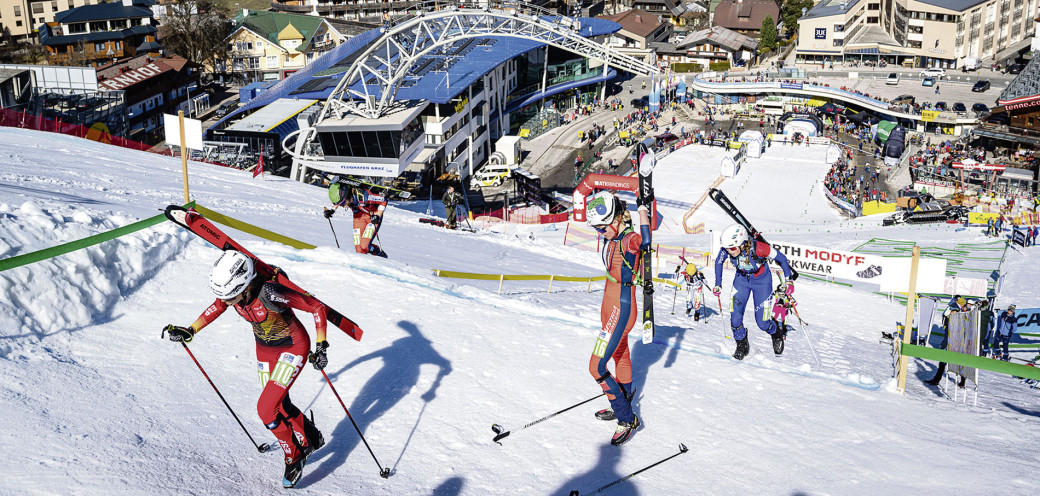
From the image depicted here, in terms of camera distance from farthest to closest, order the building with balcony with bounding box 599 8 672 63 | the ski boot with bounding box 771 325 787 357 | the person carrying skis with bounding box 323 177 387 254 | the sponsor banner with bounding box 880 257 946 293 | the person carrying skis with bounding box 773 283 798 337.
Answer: the building with balcony with bounding box 599 8 672 63
the sponsor banner with bounding box 880 257 946 293
the person carrying skis with bounding box 323 177 387 254
the ski boot with bounding box 771 325 787 357
the person carrying skis with bounding box 773 283 798 337

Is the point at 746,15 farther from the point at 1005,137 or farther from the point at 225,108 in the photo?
the point at 225,108

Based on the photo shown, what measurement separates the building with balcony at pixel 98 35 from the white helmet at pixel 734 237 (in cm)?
7767

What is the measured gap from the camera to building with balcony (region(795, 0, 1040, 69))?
82.6m

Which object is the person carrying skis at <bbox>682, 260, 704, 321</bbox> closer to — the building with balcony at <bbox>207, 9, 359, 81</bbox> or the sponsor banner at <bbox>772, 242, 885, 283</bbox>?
the sponsor banner at <bbox>772, 242, 885, 283</bbox>

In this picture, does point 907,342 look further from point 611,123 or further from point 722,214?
point 611,123

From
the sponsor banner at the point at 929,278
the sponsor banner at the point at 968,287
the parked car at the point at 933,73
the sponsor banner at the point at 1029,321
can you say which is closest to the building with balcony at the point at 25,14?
the parked car at the point at 933,73

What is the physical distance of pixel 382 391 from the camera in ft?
25.5

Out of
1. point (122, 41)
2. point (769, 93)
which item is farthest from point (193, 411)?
point (122, 41)

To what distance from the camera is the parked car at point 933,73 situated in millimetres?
75450

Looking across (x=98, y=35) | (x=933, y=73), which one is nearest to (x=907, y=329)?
(x=933, y=73)

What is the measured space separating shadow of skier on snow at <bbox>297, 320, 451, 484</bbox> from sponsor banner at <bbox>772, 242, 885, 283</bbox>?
42.8 ft

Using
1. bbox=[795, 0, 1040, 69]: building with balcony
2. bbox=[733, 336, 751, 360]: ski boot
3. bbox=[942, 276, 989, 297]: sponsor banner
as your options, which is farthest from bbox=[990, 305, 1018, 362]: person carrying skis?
bbox=[795, 0, 1040, 69]: building with balcony

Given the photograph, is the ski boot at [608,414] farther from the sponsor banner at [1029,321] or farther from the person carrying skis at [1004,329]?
the sponsor banner at [1029,321]

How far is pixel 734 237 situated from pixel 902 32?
88098 mm
